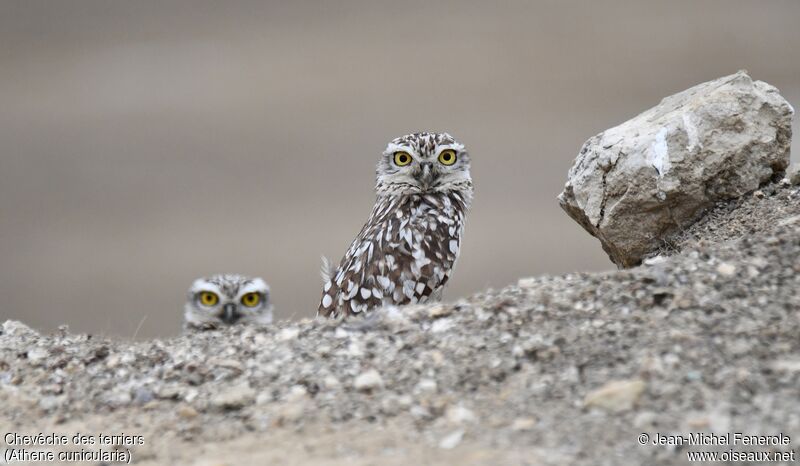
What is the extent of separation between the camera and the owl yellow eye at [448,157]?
23.8ft

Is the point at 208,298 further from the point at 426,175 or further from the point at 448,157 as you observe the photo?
the point at 448,157

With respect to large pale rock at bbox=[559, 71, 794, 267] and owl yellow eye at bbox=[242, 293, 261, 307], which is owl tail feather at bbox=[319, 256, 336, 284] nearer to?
owl yellow eye at bbox=[242, 293, 261, 307]

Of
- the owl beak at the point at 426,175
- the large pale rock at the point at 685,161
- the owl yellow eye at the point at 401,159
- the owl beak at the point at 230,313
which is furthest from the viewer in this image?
the owl yellow eye at the point at 401,159

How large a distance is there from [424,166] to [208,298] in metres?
1.86

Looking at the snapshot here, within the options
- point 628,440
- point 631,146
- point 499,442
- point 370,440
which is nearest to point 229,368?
point 370,440

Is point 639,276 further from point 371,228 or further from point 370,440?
point 371,228

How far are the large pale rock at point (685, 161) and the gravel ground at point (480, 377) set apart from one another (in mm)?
1138

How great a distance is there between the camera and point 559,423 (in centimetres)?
375

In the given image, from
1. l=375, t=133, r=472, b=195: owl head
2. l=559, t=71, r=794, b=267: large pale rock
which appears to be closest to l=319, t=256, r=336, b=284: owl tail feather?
l=375, t=133, r=472, b=195: owl head

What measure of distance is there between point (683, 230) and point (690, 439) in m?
3.18

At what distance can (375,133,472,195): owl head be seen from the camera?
283 inches

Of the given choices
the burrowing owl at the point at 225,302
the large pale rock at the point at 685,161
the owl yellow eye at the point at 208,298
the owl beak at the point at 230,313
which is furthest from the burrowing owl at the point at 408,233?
the large pale rock at the point at 685,161

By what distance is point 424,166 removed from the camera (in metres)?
7.15

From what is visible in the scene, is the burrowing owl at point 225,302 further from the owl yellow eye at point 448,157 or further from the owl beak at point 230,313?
the owl yellow eye at point 448,157
